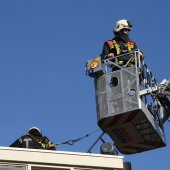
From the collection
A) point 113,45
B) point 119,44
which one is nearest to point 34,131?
point 113,45

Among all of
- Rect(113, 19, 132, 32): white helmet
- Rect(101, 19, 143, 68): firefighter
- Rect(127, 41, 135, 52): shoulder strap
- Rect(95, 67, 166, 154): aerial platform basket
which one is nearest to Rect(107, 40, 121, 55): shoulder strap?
Rect(101, 19, 143, 68): firefighter

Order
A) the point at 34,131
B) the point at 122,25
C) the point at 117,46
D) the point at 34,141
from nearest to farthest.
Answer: the point at 34,141 < the point at 34,131 < the point at 117,46 < the point at 122,25

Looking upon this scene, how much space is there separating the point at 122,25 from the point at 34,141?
4.59 metres

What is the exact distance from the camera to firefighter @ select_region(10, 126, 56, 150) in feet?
57.0

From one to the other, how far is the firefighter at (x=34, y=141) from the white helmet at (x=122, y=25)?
4062mm

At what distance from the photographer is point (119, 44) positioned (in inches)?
806

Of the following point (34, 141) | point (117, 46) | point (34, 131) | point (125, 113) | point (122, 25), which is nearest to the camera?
point (34, 141)

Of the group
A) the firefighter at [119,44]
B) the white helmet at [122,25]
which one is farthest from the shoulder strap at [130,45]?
the white helmet at [122,25]

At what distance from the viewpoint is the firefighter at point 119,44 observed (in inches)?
800

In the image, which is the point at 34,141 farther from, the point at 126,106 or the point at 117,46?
the point at 117,46

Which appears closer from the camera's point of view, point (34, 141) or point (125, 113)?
point (34, 141)

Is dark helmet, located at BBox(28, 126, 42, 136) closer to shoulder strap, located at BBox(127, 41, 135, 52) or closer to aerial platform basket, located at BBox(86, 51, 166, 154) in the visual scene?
aerial platform basket, located at BBox(86, 51, 166, 154)

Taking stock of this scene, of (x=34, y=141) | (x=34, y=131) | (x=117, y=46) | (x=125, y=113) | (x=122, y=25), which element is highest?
(x=122, y=25)

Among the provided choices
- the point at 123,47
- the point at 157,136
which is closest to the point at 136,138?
the point at 157,136
